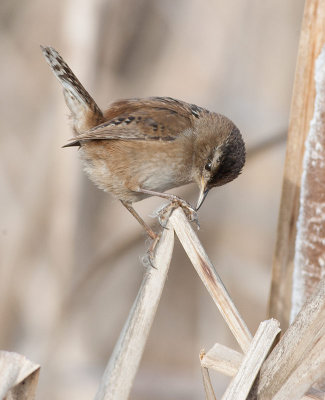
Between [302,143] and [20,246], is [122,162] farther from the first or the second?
[20,246]

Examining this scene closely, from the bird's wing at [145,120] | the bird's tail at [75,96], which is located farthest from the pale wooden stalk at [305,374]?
the bird's tail at [75,96]

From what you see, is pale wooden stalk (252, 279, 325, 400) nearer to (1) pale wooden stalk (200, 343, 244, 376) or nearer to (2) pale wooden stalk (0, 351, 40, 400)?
(1) pale wooden stalk (200, 343, 244, 376)

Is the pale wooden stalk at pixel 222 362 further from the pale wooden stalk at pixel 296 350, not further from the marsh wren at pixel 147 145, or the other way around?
the marsh wren at pixel 147 145

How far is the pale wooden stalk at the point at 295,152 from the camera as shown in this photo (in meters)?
1.97

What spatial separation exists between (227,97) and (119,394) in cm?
198

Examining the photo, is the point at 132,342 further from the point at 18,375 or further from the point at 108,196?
the point at 108,196

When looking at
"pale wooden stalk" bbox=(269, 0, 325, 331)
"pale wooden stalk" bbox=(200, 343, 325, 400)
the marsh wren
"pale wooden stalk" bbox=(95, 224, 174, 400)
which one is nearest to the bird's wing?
the marsh wren

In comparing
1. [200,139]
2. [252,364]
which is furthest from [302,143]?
[252,364]

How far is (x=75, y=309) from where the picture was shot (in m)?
3.13

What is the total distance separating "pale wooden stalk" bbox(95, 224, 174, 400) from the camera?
131cm

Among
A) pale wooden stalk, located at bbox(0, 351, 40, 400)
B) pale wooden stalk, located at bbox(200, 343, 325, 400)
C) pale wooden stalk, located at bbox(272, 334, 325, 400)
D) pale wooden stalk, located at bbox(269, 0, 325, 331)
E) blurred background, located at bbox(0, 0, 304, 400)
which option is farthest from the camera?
blurred background, located at bbox(0, 0, 304, 400)

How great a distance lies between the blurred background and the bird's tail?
2.12 feet

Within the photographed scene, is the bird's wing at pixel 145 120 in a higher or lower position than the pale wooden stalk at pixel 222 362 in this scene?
higher

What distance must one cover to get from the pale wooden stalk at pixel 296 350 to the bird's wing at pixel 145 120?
1.05 m
